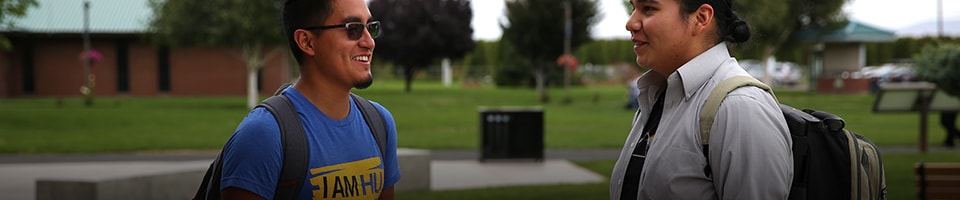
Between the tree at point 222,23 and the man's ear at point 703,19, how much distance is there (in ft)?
94.5

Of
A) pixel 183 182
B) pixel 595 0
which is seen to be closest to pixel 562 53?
pixel 595 0

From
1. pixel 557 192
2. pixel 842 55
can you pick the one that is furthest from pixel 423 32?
pixel 557 192

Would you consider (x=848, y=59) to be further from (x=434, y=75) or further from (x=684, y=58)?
(x=684, y=58)

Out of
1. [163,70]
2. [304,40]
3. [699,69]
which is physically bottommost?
[699,69]

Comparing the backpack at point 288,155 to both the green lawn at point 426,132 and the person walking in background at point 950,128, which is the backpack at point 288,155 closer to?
the green lawn at point 426,132

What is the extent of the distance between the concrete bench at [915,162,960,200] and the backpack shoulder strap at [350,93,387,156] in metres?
5.70

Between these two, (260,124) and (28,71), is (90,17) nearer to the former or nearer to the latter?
(28,71)

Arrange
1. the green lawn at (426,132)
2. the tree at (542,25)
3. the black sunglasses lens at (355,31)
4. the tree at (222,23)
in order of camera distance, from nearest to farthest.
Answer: the black sunglasses lens at (355,31) < the green lawn at (426,132) < the tree at (222,23) < the tree at (542,25)

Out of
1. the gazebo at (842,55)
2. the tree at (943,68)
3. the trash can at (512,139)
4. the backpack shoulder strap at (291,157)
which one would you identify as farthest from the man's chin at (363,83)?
the gazebo at (842,55)

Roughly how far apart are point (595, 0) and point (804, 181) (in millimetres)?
43552

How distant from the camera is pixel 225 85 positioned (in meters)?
48.2

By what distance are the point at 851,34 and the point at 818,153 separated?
48419mm

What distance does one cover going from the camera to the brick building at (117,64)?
156 feet

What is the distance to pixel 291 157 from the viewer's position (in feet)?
9.44
